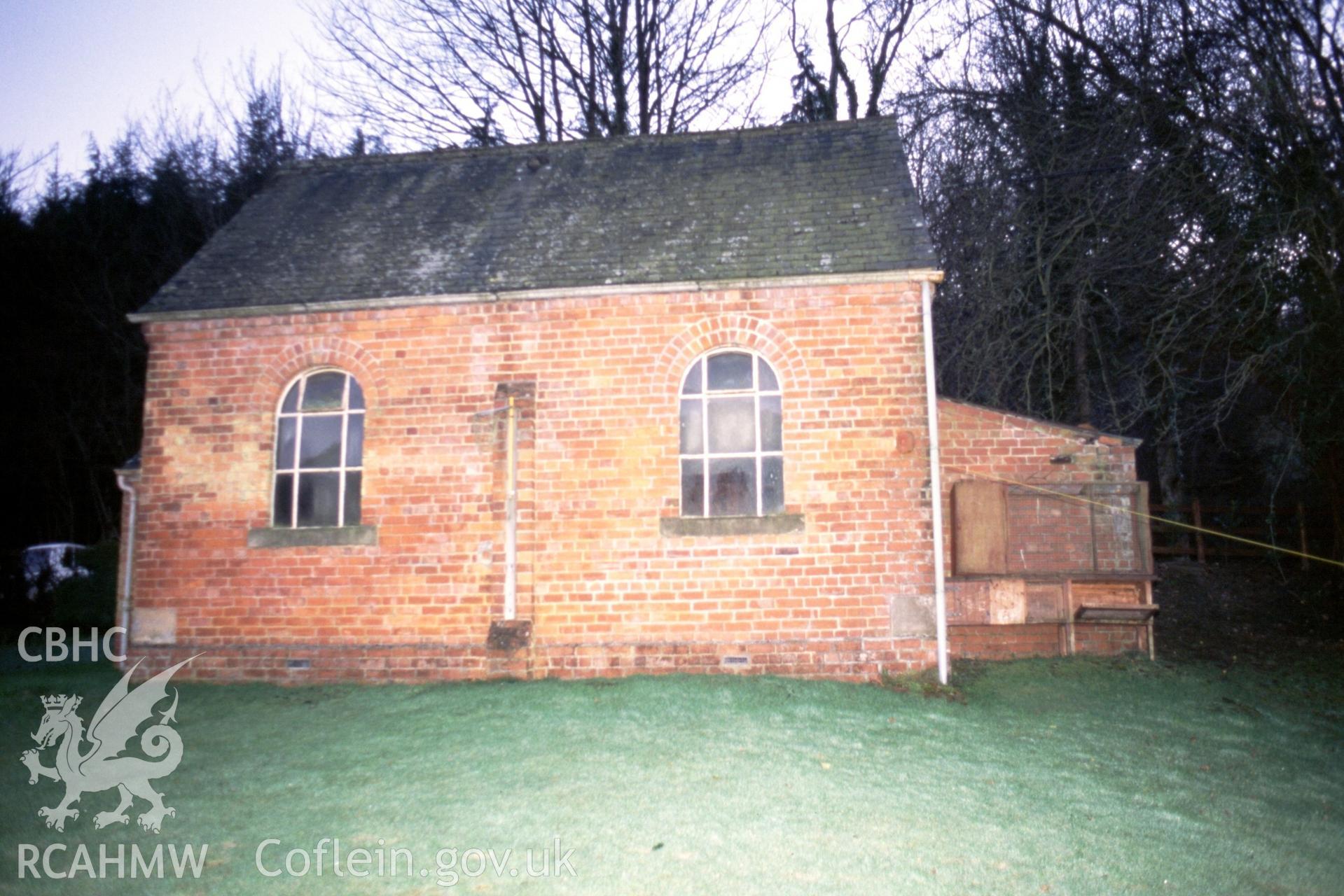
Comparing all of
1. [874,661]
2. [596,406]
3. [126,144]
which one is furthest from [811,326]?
[126,144]

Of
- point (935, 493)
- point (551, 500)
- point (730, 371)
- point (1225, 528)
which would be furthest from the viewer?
point (1225, 528)

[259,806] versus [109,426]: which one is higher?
[109,426]

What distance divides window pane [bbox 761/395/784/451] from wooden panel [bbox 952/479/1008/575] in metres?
2.18

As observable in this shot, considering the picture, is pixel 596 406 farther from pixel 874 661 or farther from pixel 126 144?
pixel 126 144

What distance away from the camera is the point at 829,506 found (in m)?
9.94

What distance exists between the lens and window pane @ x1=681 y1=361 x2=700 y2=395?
34.1 feet

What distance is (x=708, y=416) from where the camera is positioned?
1032 cm

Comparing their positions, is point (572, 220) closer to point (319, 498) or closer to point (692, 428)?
point (692, 428)

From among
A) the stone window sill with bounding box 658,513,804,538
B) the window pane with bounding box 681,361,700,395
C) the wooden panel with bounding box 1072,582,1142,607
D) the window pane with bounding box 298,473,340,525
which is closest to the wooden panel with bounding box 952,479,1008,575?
the wooden panel with bounding box 1072,582,1142,607

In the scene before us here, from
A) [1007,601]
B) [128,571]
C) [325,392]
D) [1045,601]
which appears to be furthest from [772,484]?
[128,571]

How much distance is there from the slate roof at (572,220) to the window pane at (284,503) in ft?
6.88

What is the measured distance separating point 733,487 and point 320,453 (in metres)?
4.80

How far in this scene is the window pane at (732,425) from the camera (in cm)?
1025

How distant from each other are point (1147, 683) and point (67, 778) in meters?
9.83
